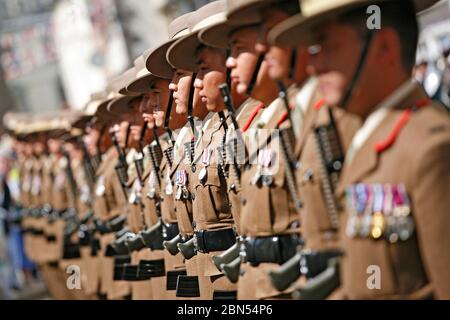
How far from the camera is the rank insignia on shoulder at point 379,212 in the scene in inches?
221

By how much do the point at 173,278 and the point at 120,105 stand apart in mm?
2293

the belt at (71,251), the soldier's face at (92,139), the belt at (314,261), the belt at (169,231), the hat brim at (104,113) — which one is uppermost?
the hat brim at (104,113)

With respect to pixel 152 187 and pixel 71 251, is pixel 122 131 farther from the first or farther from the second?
pixel 71 251

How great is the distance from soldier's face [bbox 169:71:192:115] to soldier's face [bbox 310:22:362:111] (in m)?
3.45

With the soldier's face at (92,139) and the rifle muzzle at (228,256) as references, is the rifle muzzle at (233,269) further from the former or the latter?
the soldier's face at (92,139)

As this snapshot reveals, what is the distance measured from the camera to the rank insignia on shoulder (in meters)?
5.61

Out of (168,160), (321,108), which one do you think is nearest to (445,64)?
(168,160)

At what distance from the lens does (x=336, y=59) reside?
6.00 m

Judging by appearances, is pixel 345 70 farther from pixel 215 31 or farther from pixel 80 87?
pixel 80 87

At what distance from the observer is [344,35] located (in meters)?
6.02

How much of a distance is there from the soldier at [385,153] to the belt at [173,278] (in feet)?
14.6

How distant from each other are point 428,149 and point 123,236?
25.5 ft

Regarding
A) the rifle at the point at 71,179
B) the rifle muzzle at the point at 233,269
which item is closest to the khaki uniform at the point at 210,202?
the rifle muzzle at the point at 233,269

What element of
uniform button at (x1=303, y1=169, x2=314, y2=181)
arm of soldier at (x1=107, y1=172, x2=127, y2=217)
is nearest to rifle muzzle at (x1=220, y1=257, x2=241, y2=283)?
uniform button at (x1=303, y1=169, x2=314, y2=181)
